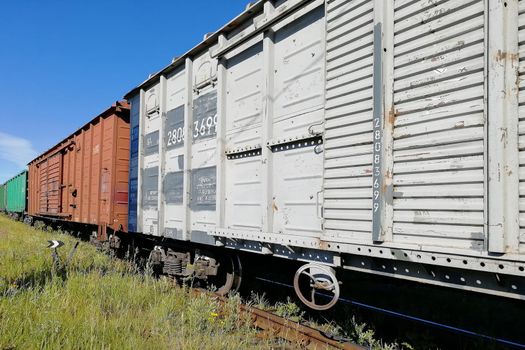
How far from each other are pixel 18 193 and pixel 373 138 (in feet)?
101

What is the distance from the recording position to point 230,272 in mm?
5895

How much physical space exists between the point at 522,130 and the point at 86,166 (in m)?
11.1

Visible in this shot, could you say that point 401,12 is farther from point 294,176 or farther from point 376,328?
point 376,328

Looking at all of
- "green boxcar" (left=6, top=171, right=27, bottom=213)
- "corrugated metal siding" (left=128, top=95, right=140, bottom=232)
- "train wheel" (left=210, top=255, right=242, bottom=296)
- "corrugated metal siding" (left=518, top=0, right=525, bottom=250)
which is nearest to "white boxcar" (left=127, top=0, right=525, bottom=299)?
"corrugated metal siding" (left=518, top=0, right=525, bottom=250)

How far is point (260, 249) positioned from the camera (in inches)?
176

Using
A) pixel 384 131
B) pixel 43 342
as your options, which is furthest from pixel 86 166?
pixel 384 131

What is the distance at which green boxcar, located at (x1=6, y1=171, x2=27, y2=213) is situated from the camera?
A: 25.8 metres

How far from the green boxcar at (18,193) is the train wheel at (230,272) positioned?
2419 centimetres

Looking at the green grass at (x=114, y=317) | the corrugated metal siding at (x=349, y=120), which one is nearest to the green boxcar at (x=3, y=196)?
the green grass at (x=114, y=317)

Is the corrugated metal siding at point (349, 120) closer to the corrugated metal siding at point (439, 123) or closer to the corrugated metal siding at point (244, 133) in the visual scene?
the corrugated metal siding at point (439, 123)

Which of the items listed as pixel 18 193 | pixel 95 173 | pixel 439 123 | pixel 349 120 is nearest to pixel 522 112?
pixel 439 123

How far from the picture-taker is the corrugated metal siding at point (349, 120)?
3.26 m

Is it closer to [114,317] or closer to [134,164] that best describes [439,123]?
[114,317]

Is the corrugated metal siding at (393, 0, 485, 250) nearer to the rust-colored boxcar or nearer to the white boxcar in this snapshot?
the white boxcar
